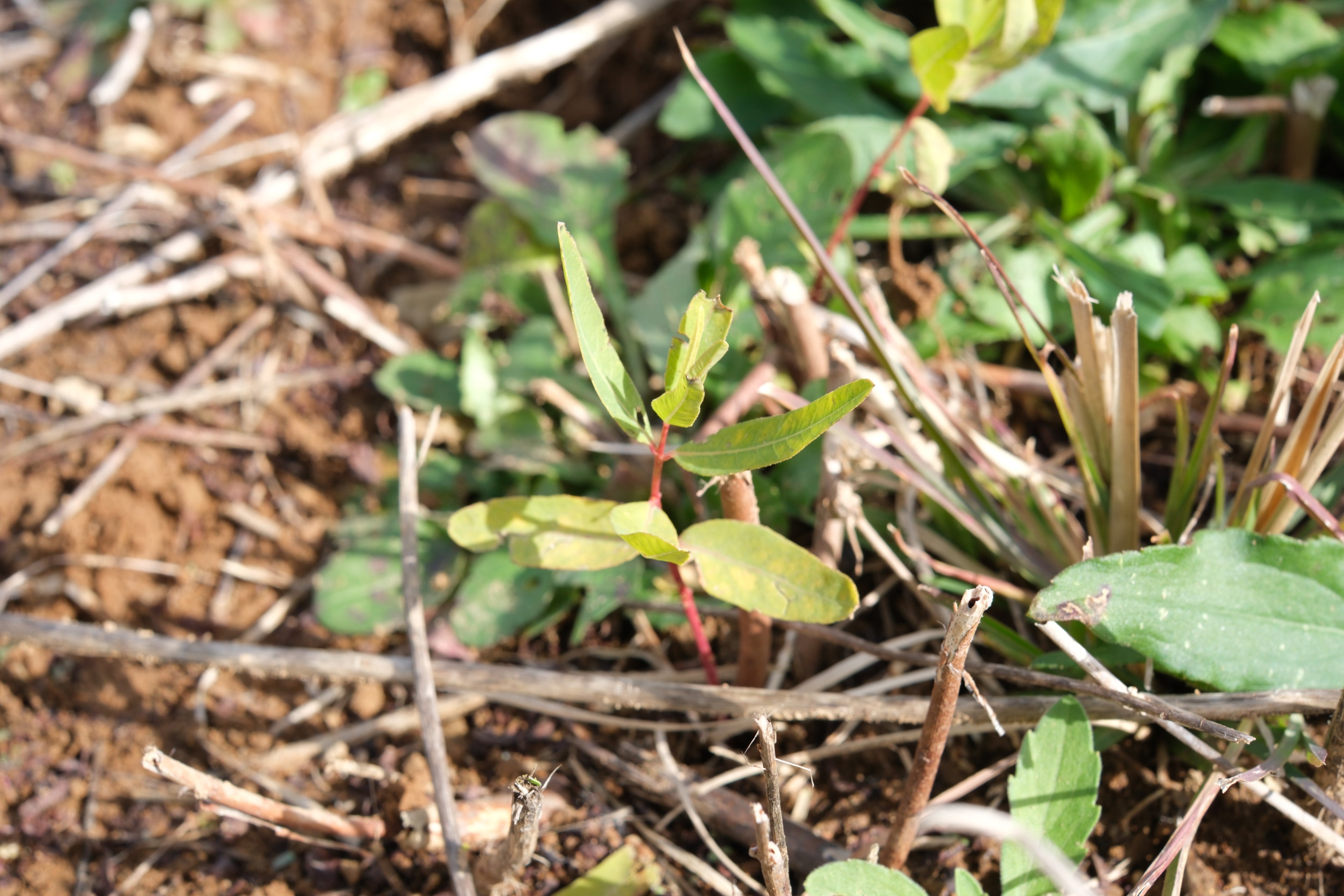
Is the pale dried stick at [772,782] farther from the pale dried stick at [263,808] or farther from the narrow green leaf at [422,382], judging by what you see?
the narrow green leaf at [422,382]

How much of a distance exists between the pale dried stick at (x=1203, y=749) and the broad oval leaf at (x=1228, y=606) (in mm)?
39

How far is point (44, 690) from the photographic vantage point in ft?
6.36

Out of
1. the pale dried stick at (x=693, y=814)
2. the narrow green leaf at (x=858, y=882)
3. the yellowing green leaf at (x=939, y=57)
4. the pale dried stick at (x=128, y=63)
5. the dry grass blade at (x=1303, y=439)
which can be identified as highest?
the yellowing green leaf at (x=939, y=57)

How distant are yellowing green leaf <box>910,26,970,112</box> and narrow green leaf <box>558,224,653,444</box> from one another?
34.1 inches

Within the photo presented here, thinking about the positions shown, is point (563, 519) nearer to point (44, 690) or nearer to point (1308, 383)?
point (44, 690)

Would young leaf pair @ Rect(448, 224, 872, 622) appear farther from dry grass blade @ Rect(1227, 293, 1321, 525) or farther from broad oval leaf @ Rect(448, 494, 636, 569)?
dry grass blade @ Rect(1227, 293, 1321, 525)

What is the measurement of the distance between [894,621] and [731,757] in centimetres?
42

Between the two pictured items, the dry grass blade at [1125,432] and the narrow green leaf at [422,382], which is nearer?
the dry grass blade at [1125,432]

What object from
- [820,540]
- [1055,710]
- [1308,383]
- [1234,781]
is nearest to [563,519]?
[820,540]

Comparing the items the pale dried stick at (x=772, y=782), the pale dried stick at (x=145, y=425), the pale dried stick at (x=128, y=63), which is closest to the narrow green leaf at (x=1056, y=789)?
the pale dried stick at (x=772, y=782)

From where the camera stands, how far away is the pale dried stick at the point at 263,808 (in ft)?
4.23

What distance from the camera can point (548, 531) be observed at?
54.8 inches

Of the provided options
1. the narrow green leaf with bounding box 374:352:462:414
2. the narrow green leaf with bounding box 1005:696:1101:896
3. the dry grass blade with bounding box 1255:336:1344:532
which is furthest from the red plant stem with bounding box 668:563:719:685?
the dry grass blade with bounding box 1255:336:1344:532

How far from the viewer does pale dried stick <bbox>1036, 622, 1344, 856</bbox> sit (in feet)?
4.13
